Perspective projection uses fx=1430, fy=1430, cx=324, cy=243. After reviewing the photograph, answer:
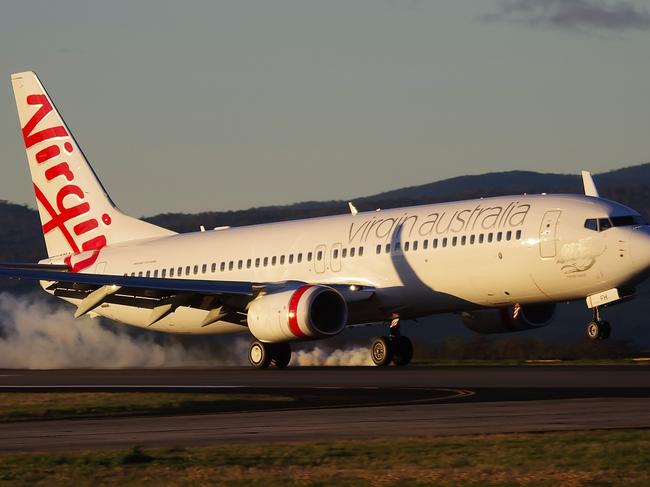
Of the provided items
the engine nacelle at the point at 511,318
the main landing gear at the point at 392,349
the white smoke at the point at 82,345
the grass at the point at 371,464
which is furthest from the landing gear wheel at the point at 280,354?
the grass at the point at 371,464

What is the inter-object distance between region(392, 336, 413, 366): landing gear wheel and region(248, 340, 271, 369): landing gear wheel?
3.88m

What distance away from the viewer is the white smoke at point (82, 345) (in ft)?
177

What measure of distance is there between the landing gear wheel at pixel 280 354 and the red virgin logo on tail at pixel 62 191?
11.5 metres

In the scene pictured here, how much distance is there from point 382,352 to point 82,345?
1707 cm

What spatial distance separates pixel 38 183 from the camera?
54250mm

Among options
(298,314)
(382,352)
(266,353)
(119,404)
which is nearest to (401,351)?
(382,352)

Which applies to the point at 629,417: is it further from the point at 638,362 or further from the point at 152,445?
the point at 638,362

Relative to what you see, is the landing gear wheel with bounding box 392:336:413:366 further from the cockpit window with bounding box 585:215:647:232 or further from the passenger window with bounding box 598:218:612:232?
the passenger window with bounding box 598:218:612:232

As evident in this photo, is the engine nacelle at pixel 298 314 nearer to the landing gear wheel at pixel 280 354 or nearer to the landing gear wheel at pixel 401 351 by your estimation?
the landing gear wheel at pixel 280 354

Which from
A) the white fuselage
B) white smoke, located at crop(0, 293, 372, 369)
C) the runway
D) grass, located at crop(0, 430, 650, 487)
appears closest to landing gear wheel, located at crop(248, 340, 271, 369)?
the white fuselage

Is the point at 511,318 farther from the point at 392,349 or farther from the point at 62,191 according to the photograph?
the point at 62,191

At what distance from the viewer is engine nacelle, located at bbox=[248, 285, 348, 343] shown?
1597 inches

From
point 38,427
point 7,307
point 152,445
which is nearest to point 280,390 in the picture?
point 38,427

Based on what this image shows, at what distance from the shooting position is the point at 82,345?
55969 millimetres
